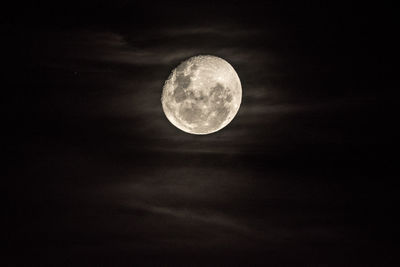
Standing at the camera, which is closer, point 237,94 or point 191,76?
point 191,76

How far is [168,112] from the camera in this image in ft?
12.6

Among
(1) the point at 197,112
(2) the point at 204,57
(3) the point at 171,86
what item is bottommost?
(1) the point at 197,112

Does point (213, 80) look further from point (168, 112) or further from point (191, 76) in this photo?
point (168, 112)

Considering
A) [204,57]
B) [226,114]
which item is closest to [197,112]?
[226,114]

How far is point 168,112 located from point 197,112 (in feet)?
1.15

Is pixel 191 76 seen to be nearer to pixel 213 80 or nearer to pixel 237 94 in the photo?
pixel 213 80

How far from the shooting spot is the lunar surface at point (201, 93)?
11.9ft

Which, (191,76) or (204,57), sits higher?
(204,57)

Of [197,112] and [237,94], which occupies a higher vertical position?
[237,94]

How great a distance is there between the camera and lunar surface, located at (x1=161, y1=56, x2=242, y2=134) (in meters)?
3.62

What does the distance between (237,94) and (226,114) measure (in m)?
0.25

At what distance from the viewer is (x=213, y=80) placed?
364 centimetres

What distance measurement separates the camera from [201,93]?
3.61 m

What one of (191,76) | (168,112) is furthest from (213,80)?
(168,112)
